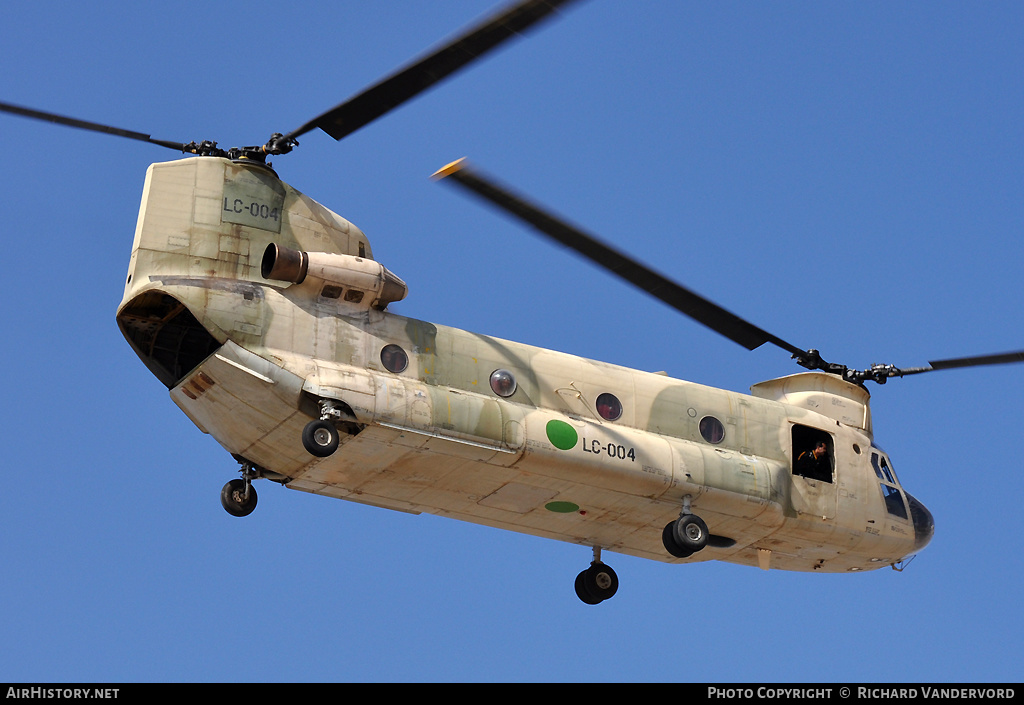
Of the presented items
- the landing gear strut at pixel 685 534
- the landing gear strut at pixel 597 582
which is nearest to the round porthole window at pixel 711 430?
the landing gear strut at pixel 685 534

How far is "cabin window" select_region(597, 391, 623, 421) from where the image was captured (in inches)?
1033

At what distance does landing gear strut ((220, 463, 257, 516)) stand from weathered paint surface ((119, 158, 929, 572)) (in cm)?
39

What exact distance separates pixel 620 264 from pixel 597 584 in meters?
6.00

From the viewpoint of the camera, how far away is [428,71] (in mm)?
22719

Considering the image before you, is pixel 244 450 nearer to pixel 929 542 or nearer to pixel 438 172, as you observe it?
pixel 438 172

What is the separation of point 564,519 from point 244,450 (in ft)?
18.7

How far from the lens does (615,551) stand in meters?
28.1

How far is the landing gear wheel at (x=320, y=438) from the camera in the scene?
2283 cm

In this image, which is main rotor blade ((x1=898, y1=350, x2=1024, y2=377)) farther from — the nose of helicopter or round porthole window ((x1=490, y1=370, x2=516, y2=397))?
round porthole window ((x1=490, y1=370, x2=516, y2=397))

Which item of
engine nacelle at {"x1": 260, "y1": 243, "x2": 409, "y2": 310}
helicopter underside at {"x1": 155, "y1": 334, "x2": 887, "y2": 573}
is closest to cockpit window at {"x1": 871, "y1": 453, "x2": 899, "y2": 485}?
helicopter underside at {"x1": 155, "y1": 334, "x2": 887, "y2": 573}

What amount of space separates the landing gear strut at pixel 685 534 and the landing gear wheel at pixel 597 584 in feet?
7.38

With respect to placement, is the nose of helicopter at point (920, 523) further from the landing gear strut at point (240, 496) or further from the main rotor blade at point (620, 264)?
the landing gear strut at point (240, 496)

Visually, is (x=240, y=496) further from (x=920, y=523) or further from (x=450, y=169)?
(x=920, y=523)
